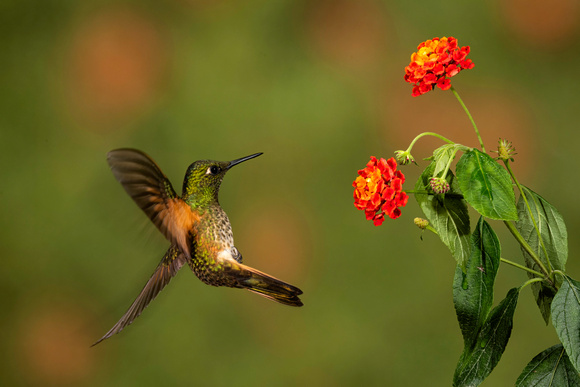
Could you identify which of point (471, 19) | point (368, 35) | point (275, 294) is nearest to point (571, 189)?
point (471, 19)

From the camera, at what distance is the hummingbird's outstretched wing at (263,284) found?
582mm

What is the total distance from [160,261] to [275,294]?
17cm

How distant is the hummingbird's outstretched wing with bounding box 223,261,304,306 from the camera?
582mm

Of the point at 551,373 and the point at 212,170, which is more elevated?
the point at 212,170

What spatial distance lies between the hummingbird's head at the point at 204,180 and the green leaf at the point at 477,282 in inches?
10.1

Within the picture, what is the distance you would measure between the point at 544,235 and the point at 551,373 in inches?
5.6

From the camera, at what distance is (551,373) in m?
0.66

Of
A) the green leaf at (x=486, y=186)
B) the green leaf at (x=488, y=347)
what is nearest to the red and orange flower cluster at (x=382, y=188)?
the green leaf at (x=486, y=186)

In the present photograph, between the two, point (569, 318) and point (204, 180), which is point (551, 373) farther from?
point (204, 180)

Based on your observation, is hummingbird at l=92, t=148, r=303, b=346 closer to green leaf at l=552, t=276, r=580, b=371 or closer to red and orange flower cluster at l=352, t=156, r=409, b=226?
red and orange flower cluster at l=352, t=156, r=409, b=226

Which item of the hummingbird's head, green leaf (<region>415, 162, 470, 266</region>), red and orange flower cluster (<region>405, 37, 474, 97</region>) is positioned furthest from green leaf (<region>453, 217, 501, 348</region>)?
the hummingbird's head

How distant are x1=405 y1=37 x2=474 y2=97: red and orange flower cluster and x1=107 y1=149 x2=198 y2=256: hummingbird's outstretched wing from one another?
0.86ft

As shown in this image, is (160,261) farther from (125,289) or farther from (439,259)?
(439,259)

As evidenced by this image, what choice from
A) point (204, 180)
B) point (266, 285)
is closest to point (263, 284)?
point (266, 285)
